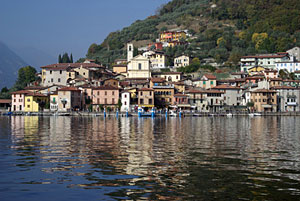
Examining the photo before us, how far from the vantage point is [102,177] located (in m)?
16.2

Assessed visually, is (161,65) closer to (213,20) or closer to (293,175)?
(213,20)

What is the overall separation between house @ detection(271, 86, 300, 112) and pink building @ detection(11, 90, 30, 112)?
2292 inches

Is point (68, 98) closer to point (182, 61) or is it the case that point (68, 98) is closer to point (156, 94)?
point (156, 94)

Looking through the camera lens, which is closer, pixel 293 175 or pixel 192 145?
pixel 293 175

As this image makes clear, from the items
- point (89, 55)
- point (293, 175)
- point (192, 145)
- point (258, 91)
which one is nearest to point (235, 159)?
point (293, 175)

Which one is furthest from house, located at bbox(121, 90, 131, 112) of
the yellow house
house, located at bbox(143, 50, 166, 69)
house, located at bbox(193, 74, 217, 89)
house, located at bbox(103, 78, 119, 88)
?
house, located at bbox(143, 50, 166, 69)

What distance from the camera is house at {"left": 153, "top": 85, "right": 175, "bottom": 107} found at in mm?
94312

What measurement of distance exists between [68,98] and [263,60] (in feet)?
192

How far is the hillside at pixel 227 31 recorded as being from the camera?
137 metres

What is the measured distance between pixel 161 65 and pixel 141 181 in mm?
113524

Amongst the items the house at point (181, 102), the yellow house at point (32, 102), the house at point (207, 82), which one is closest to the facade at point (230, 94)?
the house at point (207, 82)

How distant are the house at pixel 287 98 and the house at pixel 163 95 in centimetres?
2396

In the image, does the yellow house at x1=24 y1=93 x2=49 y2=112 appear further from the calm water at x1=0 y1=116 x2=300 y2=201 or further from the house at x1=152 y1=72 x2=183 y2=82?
the calm water at x1=0 y1=116 x2=300 y2=201

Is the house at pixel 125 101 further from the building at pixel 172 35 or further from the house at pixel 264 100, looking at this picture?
the building at pixel 172 35
